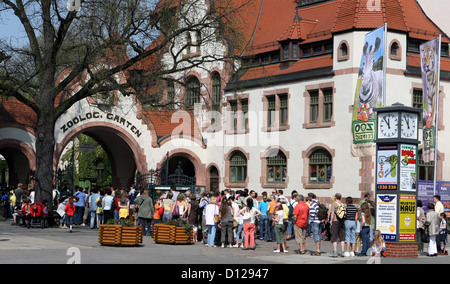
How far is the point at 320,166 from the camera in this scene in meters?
38.3

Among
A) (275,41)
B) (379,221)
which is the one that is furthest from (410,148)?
(275,41)

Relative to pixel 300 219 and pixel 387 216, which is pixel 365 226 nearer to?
pixel 387 216

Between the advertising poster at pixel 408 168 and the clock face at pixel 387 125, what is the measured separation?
18.8 inches

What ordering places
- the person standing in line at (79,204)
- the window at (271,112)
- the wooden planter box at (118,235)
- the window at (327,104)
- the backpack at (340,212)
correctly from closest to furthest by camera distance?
the backpack at (340,212) < the wooden planter box at (118,235) < the person standing in line at (79,204) < the window at (327,104) < the window at (271,112)

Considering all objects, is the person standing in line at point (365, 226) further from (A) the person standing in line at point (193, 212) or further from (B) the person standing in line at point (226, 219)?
(A) the person standing in line at point (193, 212)

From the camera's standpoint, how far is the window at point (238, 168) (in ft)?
143

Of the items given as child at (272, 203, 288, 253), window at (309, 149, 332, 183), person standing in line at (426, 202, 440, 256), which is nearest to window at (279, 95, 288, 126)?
window at (309, 149, 332, 183)

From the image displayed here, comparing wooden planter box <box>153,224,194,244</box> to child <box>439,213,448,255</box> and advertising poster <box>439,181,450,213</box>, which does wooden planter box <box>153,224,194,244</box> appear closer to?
child <box>439,213,448,255</box>

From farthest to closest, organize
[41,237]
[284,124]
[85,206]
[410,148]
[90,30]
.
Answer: [284,124]
[85,206]
[90,30]
[41,237]
[410,148]

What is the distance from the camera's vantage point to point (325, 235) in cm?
2841

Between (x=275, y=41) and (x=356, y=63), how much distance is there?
272 inches

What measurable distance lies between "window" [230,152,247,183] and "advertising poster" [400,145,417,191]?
2238 centimetres

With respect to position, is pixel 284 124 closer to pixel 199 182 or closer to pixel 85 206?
pixel 199 182

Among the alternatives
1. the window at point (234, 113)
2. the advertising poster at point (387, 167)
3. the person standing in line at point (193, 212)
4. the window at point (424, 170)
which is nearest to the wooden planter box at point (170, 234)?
the person standing in line at point (193, 212)
